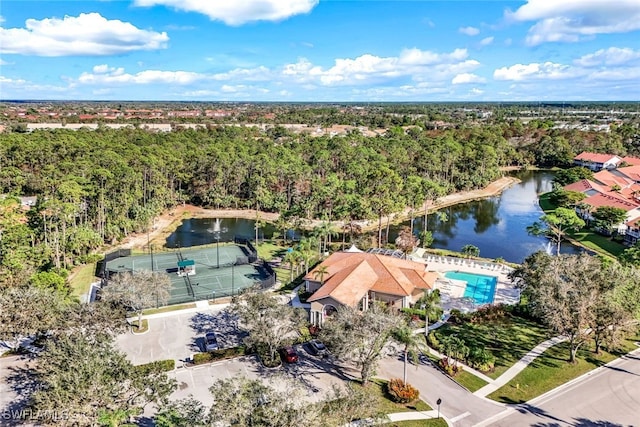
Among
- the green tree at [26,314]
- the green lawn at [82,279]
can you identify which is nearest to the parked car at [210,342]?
the green tree at [26,314]

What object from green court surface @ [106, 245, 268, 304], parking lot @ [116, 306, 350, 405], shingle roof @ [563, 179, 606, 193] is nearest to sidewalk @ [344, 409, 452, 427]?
parking lot @ [116, 306, 350, 405]

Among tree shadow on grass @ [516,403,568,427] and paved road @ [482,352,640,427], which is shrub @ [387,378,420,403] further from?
tree shadow on grass @ [516,403,568,427]

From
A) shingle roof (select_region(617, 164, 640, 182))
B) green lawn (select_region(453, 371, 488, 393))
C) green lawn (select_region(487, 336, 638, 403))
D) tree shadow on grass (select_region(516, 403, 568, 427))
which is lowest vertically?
tree shadow on grass (select_region(516, 403, 568, 427))

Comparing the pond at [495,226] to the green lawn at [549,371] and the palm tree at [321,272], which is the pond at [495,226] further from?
the palm tree at [321,272]

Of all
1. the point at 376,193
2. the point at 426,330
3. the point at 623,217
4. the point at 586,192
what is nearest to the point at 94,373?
the point at 426,330

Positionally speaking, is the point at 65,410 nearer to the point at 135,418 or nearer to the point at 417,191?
the point at 135,418
